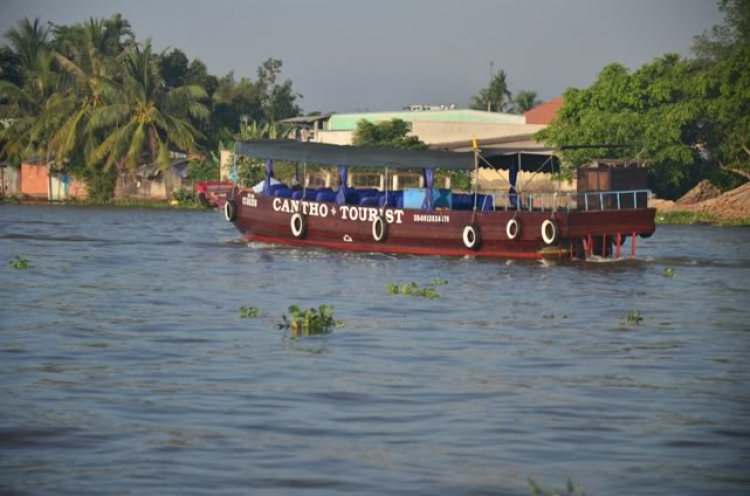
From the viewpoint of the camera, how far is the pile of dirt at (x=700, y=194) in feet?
175

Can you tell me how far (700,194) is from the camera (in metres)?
53.6

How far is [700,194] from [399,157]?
1018 inches

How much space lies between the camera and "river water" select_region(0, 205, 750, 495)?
951 centimetres

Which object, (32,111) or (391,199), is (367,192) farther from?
(32,111)

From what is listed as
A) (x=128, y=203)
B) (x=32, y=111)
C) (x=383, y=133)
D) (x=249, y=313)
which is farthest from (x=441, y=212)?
(x=32, y=111)

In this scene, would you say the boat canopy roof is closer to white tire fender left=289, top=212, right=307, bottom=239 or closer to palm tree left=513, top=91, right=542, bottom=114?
white tire fender left=289, top=212, right=307, bottom=239

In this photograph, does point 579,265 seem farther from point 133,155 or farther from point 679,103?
point 133,155

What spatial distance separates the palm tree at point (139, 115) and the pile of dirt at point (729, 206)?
23.8 metres

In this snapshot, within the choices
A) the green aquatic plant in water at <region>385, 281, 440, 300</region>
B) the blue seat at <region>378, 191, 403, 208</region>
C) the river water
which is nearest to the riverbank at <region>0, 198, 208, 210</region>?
the blue seat at <region>378, 191, 403, 208</region>

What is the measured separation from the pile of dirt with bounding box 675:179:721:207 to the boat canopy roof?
21.1m

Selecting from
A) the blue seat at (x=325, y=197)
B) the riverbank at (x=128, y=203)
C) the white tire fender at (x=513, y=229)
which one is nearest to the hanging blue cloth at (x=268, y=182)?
the blue seat at (x=325, y=197)

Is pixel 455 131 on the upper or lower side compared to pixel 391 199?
upper

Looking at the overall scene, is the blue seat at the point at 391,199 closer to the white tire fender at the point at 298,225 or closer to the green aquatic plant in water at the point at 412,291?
the white tire fender at the point at 298,225

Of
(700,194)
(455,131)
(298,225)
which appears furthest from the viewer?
(455,131)
